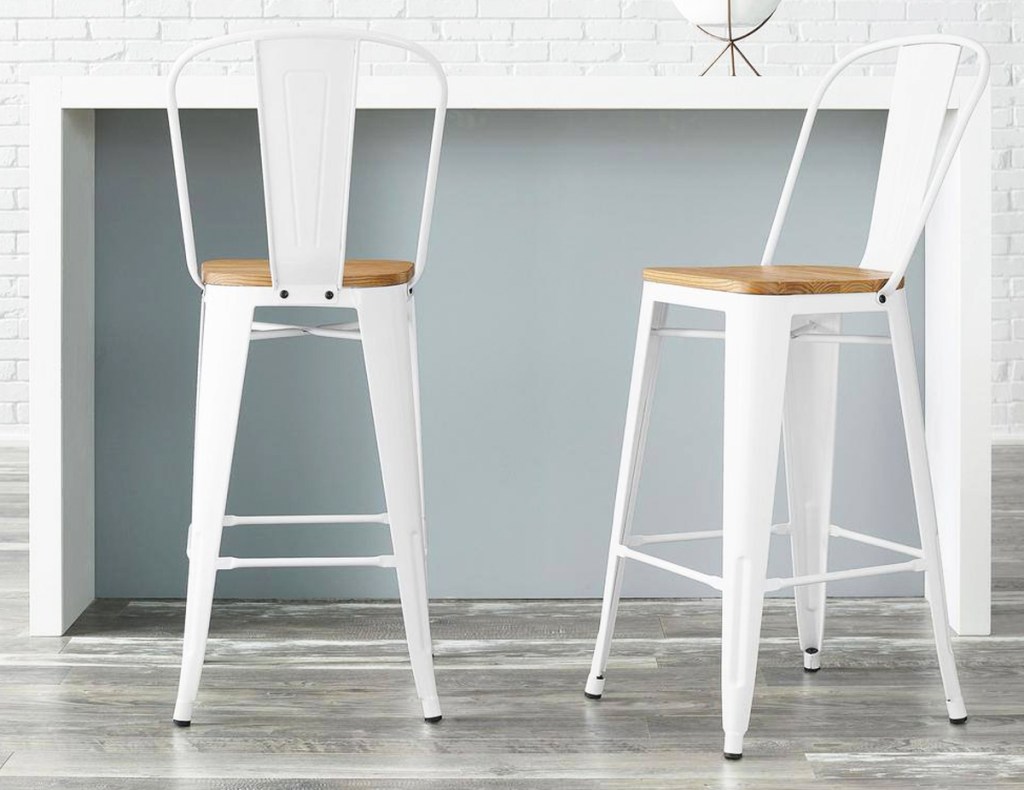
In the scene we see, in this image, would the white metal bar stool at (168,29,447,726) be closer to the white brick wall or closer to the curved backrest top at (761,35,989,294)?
the curved backrest top at (761,35,989,294)

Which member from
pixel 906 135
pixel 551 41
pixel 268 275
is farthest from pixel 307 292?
pixel 551 41

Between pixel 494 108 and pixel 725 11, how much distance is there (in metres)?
0.41

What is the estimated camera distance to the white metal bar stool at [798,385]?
1.54 metres

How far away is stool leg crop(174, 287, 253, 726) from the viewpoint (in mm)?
1639

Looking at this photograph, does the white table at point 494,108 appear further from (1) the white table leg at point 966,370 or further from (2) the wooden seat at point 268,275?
(2) the wooden seat at point 268,275

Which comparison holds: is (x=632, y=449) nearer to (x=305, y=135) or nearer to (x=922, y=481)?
(x=922, y=481)

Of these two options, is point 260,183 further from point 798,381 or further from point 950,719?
point 950,719

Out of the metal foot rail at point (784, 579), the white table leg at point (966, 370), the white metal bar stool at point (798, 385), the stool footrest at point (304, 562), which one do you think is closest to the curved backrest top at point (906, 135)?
the white metal bar stool at point (798, 385)

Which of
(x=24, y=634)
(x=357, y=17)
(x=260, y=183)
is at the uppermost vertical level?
(x=357, y=17)

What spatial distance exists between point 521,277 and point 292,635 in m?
0.71

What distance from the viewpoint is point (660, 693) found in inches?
71.4

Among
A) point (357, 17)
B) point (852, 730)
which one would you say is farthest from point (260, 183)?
point (357, 17)

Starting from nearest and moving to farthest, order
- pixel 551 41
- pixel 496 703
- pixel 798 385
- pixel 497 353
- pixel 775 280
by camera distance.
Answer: pixel 775 280, pixel 496 703, pixel 798 385, pixel 497 353, pixel 551 41

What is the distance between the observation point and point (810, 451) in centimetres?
191
